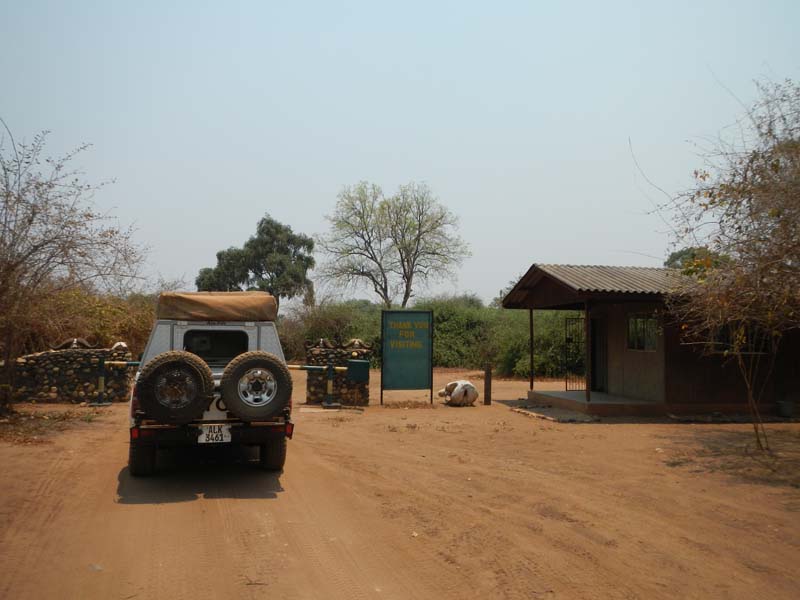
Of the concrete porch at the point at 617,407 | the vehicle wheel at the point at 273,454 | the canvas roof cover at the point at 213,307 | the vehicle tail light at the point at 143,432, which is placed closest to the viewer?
the vehicle tail light at the point at 143,432

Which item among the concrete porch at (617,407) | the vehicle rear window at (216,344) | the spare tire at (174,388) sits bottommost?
the concrete porch at (617,407)

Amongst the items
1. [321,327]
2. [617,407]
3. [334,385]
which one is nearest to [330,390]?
[334,385]

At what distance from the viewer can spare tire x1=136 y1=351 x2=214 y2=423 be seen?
275 inches

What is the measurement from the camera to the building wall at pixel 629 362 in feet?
50.2

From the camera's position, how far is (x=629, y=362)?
16.6m

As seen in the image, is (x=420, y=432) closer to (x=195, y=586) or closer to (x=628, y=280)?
(x=628, y=280)

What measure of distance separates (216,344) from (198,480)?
6.81 feet

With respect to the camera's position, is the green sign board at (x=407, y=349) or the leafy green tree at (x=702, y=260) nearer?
the leafy green tree at (x=702, y=260)

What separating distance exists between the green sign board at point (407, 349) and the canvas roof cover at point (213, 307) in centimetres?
831

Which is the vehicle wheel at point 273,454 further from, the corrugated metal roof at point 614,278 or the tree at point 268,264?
the tree at point 268,264

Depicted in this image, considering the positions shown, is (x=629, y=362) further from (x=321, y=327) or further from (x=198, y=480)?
(x=321, y=327)

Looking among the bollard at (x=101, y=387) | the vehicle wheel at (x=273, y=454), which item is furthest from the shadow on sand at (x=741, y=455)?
the bollard at (x=101, y=387)

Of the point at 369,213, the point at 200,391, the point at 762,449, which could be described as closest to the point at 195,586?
the point at 200,391

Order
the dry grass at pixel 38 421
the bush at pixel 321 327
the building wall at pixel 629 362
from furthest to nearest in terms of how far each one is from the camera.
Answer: the bush at pixel 321 327 < the building wall at pixel 629 362 < the dry grass at pixel 38 421
